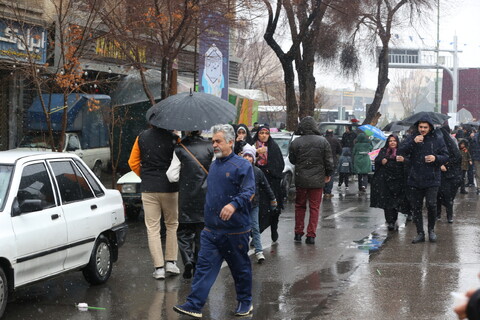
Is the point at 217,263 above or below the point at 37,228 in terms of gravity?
below

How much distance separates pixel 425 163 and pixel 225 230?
4.82 meters

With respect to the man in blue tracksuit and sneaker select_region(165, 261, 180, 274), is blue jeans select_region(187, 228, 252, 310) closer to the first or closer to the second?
the man in blue tracksuit

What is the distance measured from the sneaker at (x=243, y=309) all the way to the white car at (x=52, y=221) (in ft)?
5.67

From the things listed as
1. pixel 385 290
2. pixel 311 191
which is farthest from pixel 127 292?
pixel 311 191

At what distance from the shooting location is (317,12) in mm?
23656

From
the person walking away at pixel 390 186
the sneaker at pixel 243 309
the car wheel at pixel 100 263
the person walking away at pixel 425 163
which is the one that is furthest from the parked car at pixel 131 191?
the sneaker at pixel 243 309

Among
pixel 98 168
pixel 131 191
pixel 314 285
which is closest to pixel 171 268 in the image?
pixel 314 285

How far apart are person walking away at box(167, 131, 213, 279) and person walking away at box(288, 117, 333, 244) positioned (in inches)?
118

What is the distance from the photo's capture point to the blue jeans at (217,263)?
6555 millimetres

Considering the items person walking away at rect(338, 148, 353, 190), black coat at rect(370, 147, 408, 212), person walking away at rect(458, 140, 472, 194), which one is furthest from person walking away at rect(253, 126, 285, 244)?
person walking away at rect(338, 148, 353, 190)

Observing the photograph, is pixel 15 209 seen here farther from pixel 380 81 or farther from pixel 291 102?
pixel 380 81

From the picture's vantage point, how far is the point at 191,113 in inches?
323

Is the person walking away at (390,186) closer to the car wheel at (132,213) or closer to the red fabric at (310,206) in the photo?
the red fabric at (310,206)

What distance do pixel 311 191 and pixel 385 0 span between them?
65.3ft
